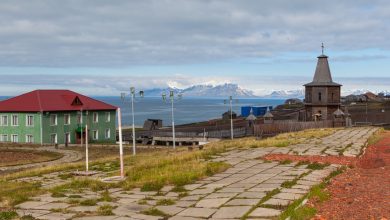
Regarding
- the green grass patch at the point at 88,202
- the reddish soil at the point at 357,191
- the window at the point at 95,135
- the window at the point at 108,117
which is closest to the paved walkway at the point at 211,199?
the green grass patch at the point at 88,202

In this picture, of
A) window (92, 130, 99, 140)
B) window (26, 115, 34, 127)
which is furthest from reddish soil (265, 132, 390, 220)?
window (92, 130, 99, 140)

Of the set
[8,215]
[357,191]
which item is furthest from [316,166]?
[8,215]

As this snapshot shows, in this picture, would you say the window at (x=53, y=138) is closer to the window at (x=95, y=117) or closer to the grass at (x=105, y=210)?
the window at (x=95, y=117)

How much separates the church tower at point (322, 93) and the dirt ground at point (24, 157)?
32.6m

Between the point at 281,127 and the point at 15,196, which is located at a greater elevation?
the point at 281,127

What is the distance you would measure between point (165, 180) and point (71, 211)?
144 inches

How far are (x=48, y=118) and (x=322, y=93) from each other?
34449mm

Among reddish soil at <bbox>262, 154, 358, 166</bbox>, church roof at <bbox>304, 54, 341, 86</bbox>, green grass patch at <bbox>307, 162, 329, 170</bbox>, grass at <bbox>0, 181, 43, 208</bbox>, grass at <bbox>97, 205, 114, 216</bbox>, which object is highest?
church roof at <bbox>304, 54, 341, 86</bbox>

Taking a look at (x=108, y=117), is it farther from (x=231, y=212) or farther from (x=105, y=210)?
(x=231, y=212)

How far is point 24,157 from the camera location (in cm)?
3922

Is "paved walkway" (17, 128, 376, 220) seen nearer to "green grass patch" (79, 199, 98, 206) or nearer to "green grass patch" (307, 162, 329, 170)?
"green grass patch" (79, 199, 98, 206)

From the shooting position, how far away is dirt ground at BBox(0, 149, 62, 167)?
35.8 metres

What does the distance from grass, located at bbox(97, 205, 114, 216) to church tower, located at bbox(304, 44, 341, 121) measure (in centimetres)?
5163

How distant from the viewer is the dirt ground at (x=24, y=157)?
35.8m
